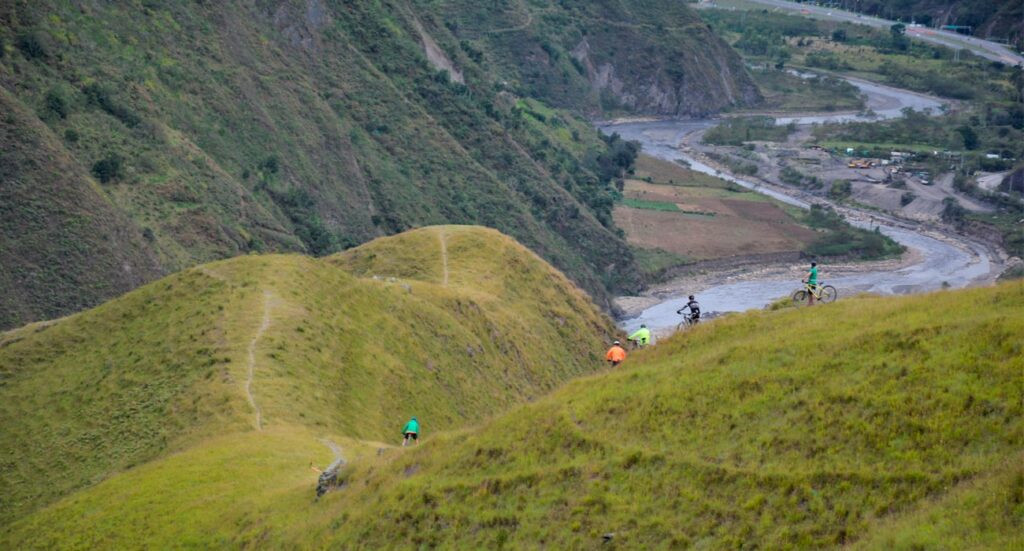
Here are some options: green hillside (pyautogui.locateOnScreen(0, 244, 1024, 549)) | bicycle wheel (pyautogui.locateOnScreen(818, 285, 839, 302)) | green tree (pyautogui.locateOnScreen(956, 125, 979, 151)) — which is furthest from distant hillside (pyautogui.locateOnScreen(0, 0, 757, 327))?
green tree (pyautogui.locateOnScreen(956, 125, 979, 151))

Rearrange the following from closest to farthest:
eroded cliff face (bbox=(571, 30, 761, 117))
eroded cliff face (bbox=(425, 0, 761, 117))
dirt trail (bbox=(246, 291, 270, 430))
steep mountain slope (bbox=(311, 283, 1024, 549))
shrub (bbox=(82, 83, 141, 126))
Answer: steep mountain slope (bbox=(311, 283, 1024, 549)) → dirt trail (bbox=(246, 291, 270, 430)) → shrub (bbox=(82, 83, 141, 126)) → eroded cliff face (bbox=(425, 0, 761, 117)) → eroded cliff face (bbox=(571, 30, 761, 117))

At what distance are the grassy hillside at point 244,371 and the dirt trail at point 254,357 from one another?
7 cm

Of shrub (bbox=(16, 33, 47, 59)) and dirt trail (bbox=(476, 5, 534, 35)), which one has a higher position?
shrub (bbox=(16, 33, 47, 59))

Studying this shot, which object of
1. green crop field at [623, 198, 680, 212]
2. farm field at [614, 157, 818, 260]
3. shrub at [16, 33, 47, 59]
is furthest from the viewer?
green crop field at [623, 198, 680, 212]

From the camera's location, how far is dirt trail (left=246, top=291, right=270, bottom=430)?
145 feet

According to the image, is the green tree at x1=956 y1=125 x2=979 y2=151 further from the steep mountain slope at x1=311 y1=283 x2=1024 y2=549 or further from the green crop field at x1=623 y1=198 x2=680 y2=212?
the steep mountain slope at x1=311 y1=283 x2=1024 y2=549

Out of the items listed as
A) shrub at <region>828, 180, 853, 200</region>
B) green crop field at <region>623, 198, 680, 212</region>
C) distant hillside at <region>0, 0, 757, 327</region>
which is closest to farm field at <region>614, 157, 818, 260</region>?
green crop field at <region>623, 198, 680, 212</region>

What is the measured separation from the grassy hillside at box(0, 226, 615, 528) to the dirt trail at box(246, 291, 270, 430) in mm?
74

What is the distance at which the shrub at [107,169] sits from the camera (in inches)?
2997

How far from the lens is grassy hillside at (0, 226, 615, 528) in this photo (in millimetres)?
43531

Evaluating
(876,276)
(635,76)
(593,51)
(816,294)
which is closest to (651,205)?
(876,276)

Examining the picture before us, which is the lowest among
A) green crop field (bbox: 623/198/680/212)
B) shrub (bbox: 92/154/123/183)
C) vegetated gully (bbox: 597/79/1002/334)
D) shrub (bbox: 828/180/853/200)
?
vegetated gully (bbox: 597/79/1002/334)

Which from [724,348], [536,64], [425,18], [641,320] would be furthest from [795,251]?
[724,348]

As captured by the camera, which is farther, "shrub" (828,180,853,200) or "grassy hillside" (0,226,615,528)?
"shrub" (828,180,853,200)
